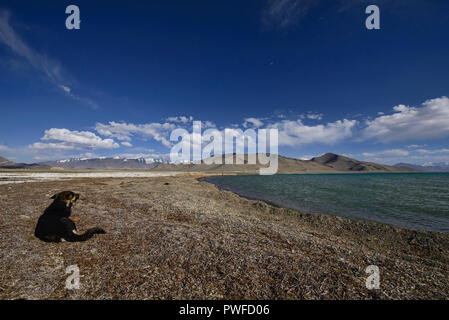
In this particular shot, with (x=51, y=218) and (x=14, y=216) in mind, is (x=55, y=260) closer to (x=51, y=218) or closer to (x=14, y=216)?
(x=51, y=218)

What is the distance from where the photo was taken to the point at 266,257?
7.27m

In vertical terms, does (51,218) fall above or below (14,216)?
above

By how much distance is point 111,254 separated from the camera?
23.3 ft

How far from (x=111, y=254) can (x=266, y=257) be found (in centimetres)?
628
